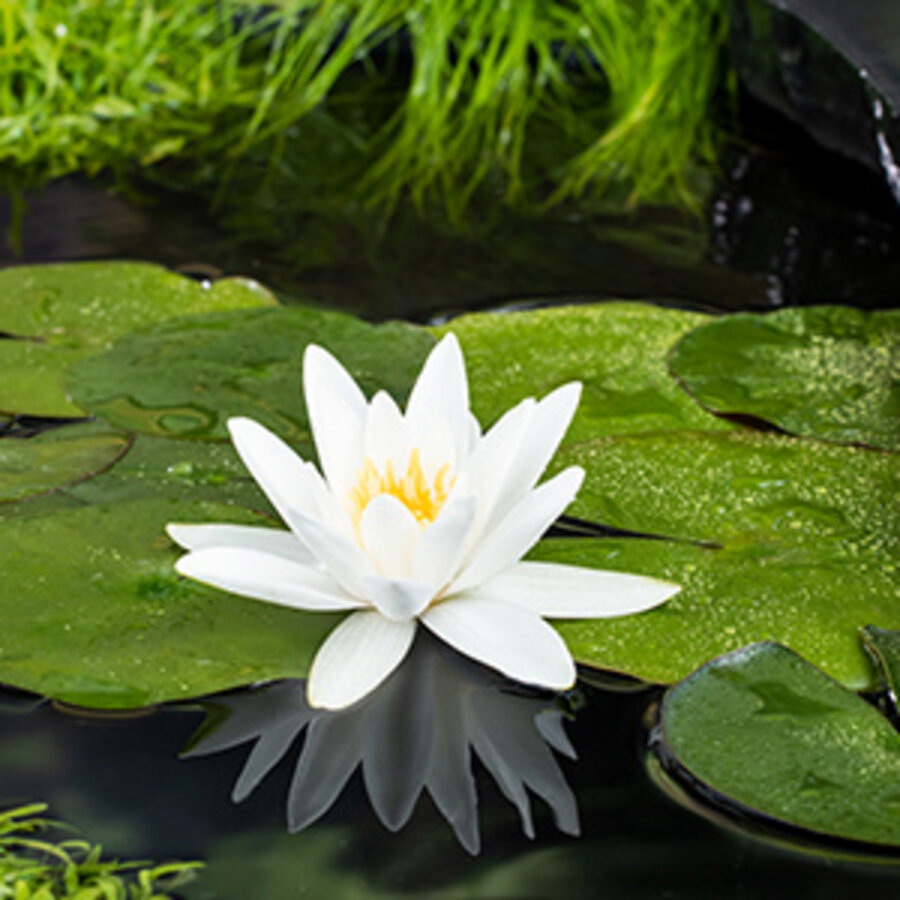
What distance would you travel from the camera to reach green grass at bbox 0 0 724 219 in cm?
238

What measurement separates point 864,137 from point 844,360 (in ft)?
2.78

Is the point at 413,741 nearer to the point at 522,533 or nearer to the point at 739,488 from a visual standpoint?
the point at 522,533

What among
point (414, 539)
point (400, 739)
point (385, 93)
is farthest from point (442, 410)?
point (385, 93)

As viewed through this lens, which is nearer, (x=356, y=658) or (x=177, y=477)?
(x=356, y=658)

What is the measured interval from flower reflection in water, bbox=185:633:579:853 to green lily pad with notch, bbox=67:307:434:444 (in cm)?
39

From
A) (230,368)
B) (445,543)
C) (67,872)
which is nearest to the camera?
(67,872)

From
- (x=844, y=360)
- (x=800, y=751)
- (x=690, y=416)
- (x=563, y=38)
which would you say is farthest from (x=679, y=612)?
(x=563, y=38)

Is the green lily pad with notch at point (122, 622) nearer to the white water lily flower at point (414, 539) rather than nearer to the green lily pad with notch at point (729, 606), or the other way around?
the white water lily flower at point (414, 539)

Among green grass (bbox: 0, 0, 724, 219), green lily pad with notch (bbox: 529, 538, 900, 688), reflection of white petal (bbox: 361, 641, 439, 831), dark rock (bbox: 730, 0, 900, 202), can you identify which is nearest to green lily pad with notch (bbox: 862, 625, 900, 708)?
green lily pad with notch (bbox: 529, 538, 900, 688)

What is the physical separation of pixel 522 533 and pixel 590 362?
1.87ft

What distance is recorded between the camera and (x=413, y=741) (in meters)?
0.95

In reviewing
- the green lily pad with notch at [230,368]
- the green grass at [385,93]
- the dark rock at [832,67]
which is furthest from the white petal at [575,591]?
the green grass at [385,93]

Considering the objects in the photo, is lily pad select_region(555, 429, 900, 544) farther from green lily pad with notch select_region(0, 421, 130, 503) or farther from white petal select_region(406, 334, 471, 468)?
green lily pad with notch select_region(0, 421, 130, 503)

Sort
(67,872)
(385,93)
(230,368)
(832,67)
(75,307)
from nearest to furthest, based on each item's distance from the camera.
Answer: (67,872) < (230,368) < (75,307) < (832,67) < (385,93)
